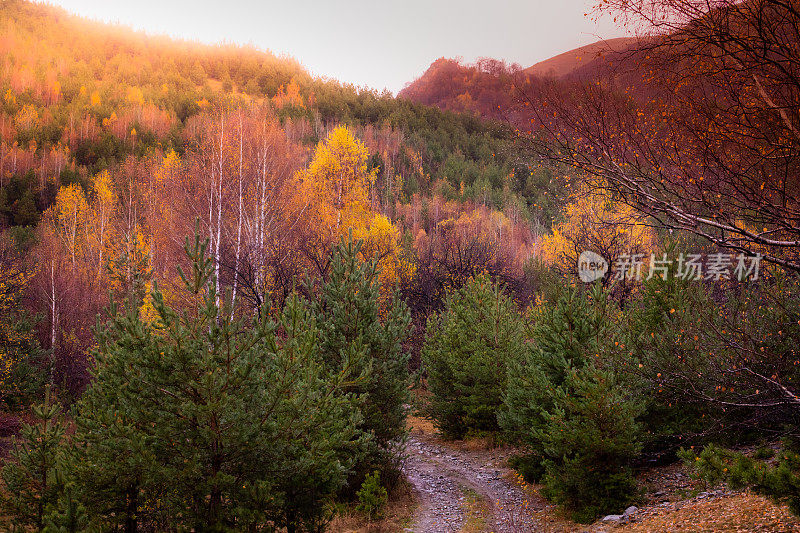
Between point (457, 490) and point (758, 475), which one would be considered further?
point (457, 490)

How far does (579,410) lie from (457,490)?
4709mm

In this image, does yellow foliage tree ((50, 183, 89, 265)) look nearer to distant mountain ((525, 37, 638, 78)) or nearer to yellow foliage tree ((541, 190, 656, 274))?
yellow foliage tree ((541, 190, 656, 274))

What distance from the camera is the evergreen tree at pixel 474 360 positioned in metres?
15.1

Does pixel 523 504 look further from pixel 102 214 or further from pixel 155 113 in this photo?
pixel 155 113

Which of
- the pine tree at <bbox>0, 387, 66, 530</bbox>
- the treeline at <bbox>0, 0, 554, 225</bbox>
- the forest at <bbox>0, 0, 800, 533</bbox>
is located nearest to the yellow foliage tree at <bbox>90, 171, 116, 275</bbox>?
the forest at <bbox>0, 0, 800, 533</bbox>

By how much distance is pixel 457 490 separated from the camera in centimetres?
1230

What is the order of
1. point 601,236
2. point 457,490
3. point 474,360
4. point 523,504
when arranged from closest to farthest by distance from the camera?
point 523,504, point 457,490, point 474,360, point 601,236

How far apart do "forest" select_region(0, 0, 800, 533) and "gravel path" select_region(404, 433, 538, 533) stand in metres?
0.26

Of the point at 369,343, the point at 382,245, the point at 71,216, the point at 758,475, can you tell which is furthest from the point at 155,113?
the point at 758,475

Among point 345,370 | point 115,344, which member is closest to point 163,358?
point 115,344

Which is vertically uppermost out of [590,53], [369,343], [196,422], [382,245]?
[590,53]

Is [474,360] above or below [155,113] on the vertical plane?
below

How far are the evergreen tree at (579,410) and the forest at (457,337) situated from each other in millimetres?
59

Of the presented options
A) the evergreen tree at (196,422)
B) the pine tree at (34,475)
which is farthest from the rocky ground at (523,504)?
the pine tree at (34,475)
